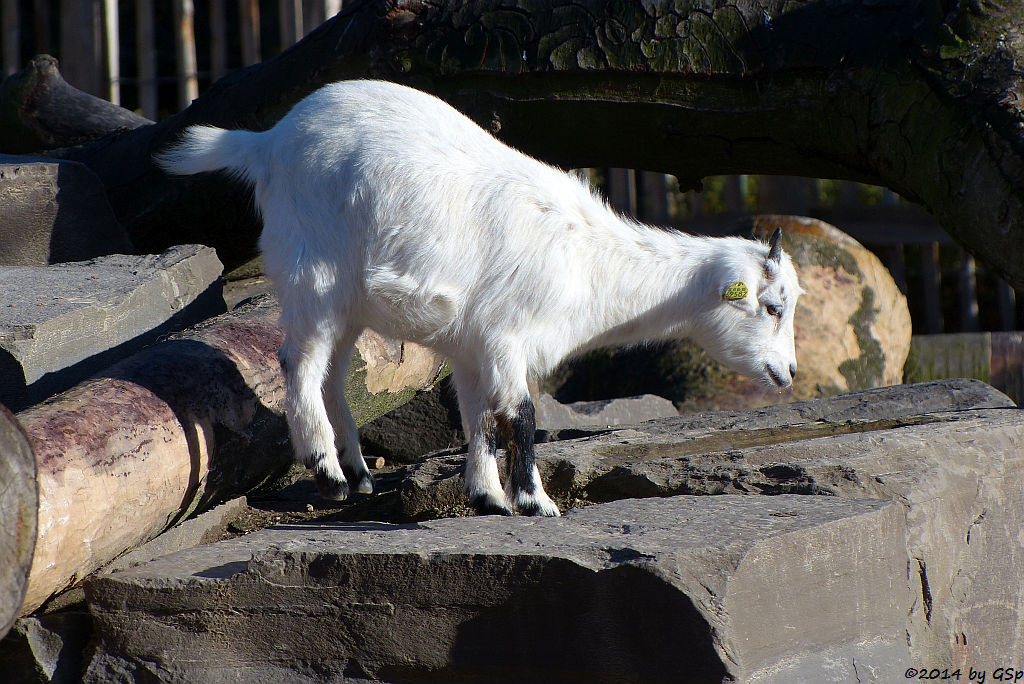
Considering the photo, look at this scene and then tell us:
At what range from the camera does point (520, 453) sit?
143 inches

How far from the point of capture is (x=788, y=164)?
5500 mm

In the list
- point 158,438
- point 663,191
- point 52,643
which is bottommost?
point 52,643

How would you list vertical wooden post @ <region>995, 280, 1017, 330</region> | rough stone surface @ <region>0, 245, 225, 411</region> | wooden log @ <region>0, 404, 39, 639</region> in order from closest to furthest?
wooden log @ <region>0, 404, 39, 639</region> < rough stone surface @ <region>0, 245, 225, 411</region> < vertical wooden post @ <region>995, 280, 1017, 330</region>

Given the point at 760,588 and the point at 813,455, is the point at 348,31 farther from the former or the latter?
the point at 760,588

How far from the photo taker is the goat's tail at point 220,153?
13.0 feet

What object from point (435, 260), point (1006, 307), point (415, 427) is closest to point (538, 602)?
point (435, 260)

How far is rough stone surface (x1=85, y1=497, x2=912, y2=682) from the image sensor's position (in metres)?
2.67

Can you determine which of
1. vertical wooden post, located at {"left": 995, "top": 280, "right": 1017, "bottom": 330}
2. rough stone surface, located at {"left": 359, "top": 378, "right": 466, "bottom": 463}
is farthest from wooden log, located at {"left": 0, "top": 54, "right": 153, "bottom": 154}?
vertical wooden post, located at {"left": 995, "top": 280, "right": 1017, "bottom": 330}

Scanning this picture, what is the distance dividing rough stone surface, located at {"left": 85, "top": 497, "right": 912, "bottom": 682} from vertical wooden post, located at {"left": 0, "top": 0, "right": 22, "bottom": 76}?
7861 mm

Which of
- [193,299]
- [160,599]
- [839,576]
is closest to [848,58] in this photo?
[839,576]

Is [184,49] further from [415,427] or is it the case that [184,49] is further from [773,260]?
[773,260]

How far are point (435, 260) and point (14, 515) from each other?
154 cm

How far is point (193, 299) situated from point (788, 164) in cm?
305

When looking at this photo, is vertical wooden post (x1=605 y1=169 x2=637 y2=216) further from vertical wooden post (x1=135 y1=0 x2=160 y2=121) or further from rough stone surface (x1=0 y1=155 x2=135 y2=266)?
rough stone surface (x1=0 y1=155 x2=135 y2=266)
